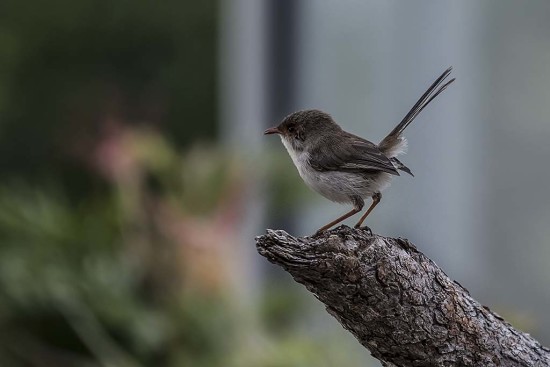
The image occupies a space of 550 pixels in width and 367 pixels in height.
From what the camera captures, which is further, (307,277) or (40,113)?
(40,113)

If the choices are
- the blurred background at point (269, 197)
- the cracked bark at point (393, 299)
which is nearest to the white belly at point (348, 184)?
the cracked bark at point (393, 299)

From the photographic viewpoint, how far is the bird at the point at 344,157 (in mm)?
2479

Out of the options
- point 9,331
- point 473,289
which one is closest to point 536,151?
point 473,289

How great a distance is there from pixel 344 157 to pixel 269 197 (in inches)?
131

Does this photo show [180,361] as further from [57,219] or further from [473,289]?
[473,289]

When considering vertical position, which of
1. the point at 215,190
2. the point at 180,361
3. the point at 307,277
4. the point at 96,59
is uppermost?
the point at 96,59

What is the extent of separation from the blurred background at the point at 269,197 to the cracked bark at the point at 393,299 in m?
1.57

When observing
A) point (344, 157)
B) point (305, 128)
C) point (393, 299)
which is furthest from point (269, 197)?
point (393, 299)

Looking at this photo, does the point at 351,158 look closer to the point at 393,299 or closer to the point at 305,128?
the point at 305,128

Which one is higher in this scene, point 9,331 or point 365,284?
point 9,331

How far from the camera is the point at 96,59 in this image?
10188mm

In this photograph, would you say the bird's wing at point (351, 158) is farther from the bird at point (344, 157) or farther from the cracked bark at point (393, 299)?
the cracked bark at point (393, 299)

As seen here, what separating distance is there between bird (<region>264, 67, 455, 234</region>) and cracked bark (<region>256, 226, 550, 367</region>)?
45cm

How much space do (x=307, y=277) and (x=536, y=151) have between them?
4.47m
